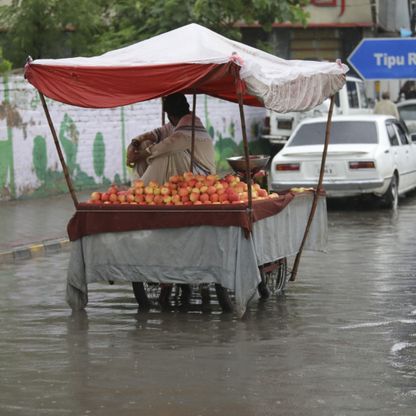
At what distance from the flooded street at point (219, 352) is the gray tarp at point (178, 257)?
30cm

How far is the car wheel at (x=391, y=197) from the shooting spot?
2120cm

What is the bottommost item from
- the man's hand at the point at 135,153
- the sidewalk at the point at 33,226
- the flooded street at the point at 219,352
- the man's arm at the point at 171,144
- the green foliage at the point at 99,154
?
the flooded street at the point at 219,352

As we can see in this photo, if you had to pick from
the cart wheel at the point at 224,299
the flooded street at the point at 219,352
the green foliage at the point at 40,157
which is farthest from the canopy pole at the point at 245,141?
the green foliage at the point at 40,157

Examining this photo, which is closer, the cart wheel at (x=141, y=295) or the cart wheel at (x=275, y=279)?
the cart wheel at (x=141, y=295)

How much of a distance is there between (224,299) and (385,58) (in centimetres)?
2079

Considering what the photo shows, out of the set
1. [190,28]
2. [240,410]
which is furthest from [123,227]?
[240,410]

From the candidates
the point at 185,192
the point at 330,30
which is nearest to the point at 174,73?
the point at 185,192

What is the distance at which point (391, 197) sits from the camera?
837 inches

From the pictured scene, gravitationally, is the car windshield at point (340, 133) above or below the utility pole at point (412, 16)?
below

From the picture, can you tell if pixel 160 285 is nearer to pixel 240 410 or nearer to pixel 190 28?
pixel 190 28

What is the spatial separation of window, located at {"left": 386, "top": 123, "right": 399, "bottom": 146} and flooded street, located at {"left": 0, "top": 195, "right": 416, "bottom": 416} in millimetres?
8070

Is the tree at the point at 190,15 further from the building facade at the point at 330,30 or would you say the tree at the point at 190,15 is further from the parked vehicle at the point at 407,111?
the building facade at the point at 330,30

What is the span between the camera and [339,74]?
12047 mm

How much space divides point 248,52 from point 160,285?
7.44ft
